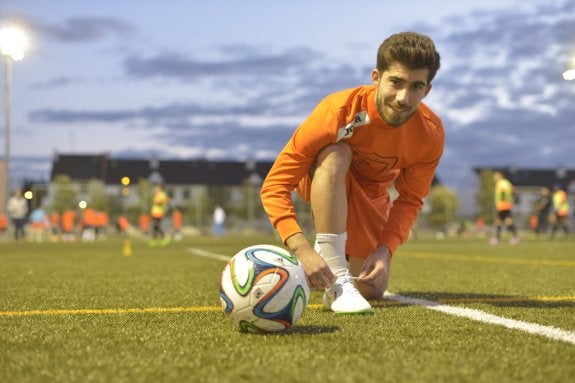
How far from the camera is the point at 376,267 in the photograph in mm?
3941

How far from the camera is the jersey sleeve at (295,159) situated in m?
3.94

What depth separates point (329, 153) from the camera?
13.5 feet

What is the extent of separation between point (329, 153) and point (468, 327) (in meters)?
1.27

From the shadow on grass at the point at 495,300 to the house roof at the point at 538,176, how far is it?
88.4m

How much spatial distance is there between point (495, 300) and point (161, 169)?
80437mm

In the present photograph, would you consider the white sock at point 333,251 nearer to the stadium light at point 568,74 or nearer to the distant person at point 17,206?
the stadium light at point 568,74

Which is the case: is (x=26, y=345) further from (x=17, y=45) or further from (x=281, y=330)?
(x=17, y=45)

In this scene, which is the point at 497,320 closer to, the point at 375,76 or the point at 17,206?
the point at 375,76

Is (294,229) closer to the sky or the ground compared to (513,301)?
closer to the sky

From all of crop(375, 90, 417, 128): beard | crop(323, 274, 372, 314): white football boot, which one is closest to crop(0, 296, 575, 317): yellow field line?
crop(323, 274, 372, 314): white football boot

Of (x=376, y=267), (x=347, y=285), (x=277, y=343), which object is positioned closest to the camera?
(x=277, y=343)

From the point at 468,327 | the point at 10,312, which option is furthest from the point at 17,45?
the point at 468,327

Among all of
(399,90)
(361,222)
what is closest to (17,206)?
(361,222)

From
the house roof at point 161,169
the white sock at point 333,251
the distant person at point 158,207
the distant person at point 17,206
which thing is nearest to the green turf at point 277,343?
the white sock at point 333,251
